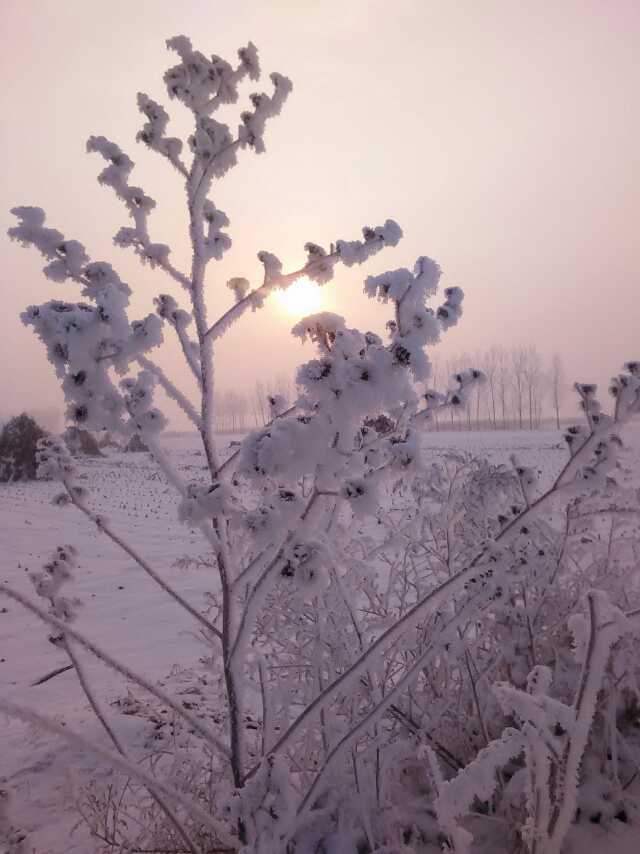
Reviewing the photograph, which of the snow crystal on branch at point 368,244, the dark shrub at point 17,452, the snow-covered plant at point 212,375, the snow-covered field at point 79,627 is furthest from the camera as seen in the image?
the dark shrub at point 17,452

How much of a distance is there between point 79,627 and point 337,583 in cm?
454

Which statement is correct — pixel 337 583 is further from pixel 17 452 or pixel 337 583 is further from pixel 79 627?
pixel 17 452

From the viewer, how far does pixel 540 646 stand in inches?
113

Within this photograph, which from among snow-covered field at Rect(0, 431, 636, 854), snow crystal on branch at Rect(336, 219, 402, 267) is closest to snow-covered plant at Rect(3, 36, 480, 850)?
snow crystal on branch at Rect(336, 219, 402, 267)

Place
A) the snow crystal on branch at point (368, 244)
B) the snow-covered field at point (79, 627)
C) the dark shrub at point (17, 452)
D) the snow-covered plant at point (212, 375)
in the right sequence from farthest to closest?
→ 1. the dark shrub at point (17, 452)
2. the snow-covered field at point (79, 627)
3. the snow crystal on branch at point (368, 244)
4. the snow-covered plant at point (212, 375)

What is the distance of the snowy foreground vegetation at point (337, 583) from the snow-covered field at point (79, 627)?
0.08 meters

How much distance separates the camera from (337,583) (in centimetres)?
217

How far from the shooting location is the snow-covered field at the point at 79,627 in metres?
2.85

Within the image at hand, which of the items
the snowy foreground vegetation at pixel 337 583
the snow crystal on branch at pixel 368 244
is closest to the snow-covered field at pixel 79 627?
the snowy foreground vegetation at pixel 337 583

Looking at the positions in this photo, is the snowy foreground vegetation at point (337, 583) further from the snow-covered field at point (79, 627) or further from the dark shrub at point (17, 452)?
the dark shrub at point (17, 452)

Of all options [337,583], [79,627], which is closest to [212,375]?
[337,583]

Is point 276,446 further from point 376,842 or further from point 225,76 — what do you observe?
point 376,842

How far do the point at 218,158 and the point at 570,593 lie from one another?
2.63 metres

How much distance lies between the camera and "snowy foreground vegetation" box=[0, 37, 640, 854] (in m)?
1.21
